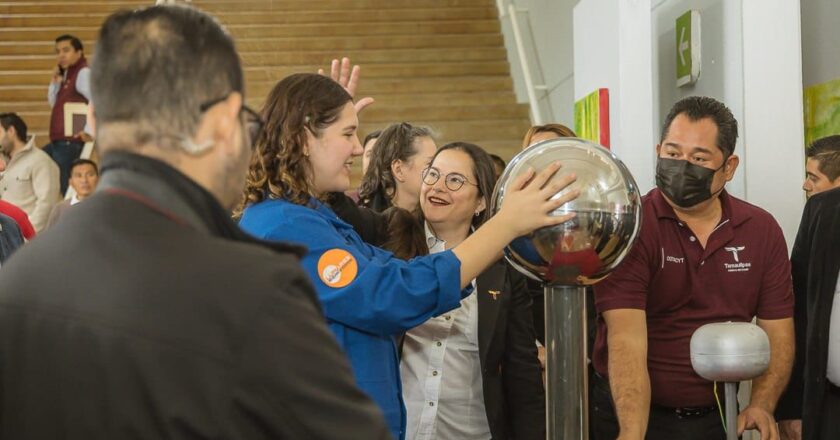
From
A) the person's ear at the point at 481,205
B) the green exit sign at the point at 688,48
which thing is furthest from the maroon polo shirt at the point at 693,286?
the green exit sign at the point at 688,48

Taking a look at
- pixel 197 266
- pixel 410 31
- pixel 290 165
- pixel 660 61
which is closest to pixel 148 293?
pixel 197 266

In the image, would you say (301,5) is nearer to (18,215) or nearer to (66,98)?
(66,98)

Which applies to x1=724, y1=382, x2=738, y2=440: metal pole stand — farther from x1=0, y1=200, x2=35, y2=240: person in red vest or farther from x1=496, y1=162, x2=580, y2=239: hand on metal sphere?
x1=0, y1=200, x2=35, y2=240: person in red vest

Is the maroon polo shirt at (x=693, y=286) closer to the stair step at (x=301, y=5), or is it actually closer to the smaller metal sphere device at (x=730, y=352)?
the smaller metal sphere device at (x=730, y=352)

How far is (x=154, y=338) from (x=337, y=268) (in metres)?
1.05

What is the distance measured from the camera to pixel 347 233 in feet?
7.64

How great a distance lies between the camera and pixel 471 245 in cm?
211

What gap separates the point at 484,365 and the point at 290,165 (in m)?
1.11

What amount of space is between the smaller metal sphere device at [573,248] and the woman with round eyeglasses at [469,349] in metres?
1.10

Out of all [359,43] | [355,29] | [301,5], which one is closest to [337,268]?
[359,43]

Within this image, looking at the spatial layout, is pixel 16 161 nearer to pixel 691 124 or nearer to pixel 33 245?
pixel 691 124

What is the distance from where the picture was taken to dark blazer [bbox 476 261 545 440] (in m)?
3.16

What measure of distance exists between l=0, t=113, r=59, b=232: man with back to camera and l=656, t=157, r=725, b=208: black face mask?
6.68 m

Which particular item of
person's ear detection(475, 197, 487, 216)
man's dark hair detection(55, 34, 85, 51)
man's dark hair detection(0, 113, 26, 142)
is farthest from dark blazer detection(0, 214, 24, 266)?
man's dark hair detection(55, 34, 85, 51)
